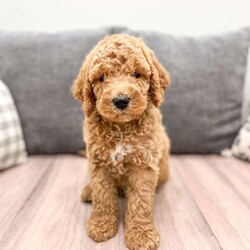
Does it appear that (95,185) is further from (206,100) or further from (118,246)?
(206,100)

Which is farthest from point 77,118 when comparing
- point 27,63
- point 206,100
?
point 206,100

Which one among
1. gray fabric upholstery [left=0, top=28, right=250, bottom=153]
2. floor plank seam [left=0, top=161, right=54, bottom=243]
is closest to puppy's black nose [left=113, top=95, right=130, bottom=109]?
floor plank seam [left=0, top=161, right=54, bottom=243]

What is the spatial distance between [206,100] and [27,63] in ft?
3.55

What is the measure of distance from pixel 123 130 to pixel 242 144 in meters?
0.98

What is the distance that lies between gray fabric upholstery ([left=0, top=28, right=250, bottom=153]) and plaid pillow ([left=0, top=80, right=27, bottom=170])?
0.10 meters

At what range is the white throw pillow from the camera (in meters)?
2.03

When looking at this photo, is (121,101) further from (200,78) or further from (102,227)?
(200,78)

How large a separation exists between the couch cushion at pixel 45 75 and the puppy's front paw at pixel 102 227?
84 cm

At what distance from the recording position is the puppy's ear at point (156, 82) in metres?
1.32

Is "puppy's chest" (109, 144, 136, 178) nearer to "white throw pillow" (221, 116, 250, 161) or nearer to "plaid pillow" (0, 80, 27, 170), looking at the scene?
"plaid pillow" (0, 80, 27, 170)

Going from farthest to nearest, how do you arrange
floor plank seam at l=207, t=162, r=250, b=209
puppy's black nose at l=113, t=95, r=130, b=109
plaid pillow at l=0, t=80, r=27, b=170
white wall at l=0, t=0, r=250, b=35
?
white wall at l=0, t=0, r=250, b=35 < plaid pillow at l=0, t=80, r=27, b=170 < floor plank seam at l=207, t=162, r=250, b=209 < puppy's black nose at l=113, t=95, r=130, b=109

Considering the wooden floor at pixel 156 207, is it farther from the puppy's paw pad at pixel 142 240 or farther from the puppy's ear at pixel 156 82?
the puppy's ear at pixel 156 82

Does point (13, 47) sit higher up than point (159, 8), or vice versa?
point (159, 8)

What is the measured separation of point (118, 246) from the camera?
1256 mm
